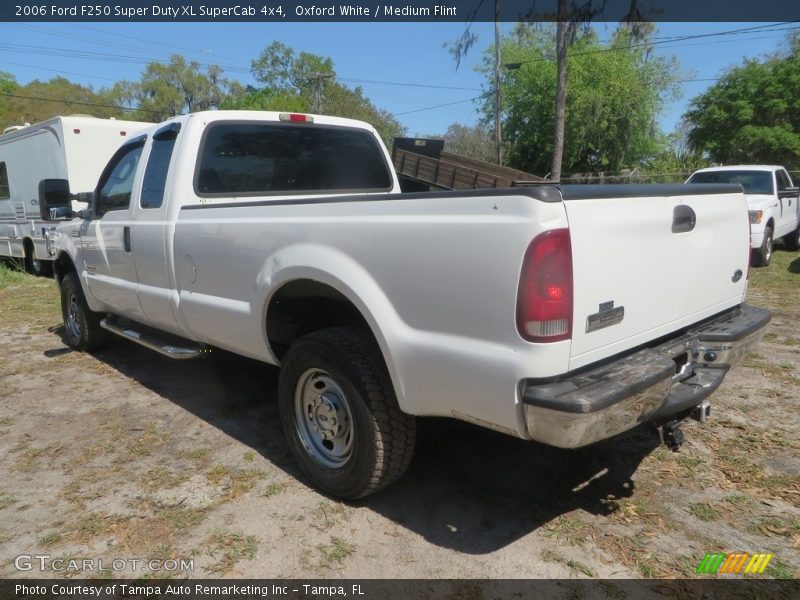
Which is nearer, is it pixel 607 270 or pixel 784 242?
pixel 607 270

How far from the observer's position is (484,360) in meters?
2.19

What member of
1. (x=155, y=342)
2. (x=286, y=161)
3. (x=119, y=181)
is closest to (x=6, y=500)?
(x=155, y=342)

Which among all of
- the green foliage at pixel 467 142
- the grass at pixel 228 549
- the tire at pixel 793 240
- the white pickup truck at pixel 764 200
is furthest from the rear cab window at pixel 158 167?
the green foliage at pixel 467 142

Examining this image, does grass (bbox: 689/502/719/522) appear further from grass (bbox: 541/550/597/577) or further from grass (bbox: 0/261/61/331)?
grass (bbox: 0/261/61/331)

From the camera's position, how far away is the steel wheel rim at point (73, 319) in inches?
229

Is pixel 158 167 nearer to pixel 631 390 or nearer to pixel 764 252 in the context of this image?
pixel 631 390

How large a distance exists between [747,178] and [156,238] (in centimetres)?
1100

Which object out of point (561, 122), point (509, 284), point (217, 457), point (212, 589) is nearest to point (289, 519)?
point (212, 589)

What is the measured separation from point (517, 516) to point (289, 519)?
44.3 inches

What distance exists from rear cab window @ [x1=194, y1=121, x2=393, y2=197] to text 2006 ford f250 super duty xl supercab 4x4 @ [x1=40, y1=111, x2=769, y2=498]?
0.02 metres

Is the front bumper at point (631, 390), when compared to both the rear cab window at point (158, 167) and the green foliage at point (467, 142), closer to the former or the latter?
the rear cab window at point (158, 167)

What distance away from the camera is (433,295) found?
91.0 inches

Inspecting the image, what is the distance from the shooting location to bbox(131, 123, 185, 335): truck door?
3.93m

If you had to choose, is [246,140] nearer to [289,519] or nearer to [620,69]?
[289,519]
